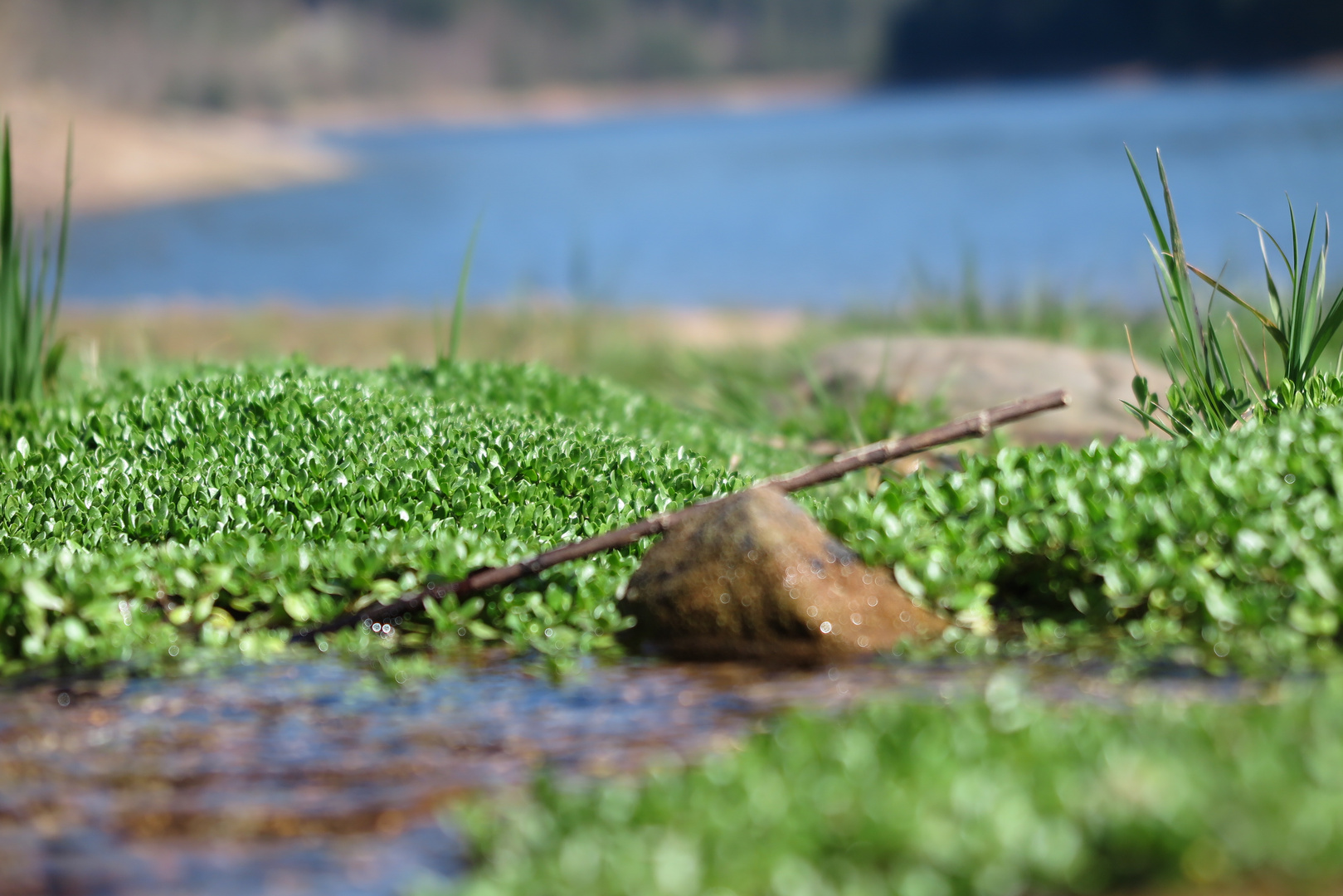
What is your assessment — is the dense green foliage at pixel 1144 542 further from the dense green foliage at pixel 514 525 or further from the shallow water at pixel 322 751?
the shallow water at pixel 322 751

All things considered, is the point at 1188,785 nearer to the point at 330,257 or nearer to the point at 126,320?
the point at 126,320

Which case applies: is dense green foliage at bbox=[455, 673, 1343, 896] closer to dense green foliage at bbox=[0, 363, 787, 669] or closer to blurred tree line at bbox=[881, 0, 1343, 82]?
dense green foliage at bbox=[0, 363, 787, 669]

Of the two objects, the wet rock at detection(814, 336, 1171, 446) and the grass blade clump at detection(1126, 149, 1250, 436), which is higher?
the grass blade clump at detection(1126, 149, 1250, 436)

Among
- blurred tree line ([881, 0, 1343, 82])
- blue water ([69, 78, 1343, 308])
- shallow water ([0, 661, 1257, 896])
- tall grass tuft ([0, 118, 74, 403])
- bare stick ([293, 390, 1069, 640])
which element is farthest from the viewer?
blurred tree line ([881, 0, 1343, 82])

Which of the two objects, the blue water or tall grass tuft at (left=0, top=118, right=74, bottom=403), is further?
the blue water

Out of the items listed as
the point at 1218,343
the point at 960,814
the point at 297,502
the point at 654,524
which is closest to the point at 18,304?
the point at 297,502

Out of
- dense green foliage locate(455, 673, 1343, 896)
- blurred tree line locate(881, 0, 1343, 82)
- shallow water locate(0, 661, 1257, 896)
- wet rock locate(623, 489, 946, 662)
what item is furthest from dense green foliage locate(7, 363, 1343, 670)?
blurred tree line locate(881, 0, 1343, 82)
